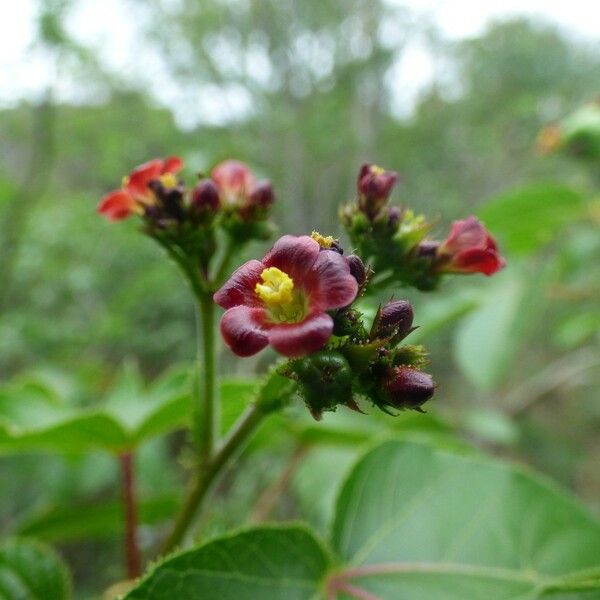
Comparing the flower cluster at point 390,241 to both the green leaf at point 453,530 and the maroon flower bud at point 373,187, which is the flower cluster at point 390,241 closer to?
the maroon flower bud at point 373,187

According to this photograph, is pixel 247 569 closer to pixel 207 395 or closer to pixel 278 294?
pixel 207 395

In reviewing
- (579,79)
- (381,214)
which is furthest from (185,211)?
(579,79)

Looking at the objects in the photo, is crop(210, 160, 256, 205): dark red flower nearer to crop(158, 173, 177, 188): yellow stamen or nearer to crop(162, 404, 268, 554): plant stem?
crop(158, 173, 177, 188): yellow stamen

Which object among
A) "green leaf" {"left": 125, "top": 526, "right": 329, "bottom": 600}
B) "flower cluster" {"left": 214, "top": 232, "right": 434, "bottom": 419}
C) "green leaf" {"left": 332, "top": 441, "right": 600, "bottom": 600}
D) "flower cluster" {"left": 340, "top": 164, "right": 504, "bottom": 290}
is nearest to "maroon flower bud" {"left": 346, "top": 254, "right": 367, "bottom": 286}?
"flower cluster" {"left": 214, "top": 232, "right": 434, "bottom": 419}

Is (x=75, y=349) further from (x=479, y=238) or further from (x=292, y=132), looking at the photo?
(x=292, y=132)

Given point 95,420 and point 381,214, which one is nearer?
point 381,214

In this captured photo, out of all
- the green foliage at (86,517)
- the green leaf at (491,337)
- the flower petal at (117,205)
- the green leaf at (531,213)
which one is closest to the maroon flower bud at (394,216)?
the flower petal at (117,205)
